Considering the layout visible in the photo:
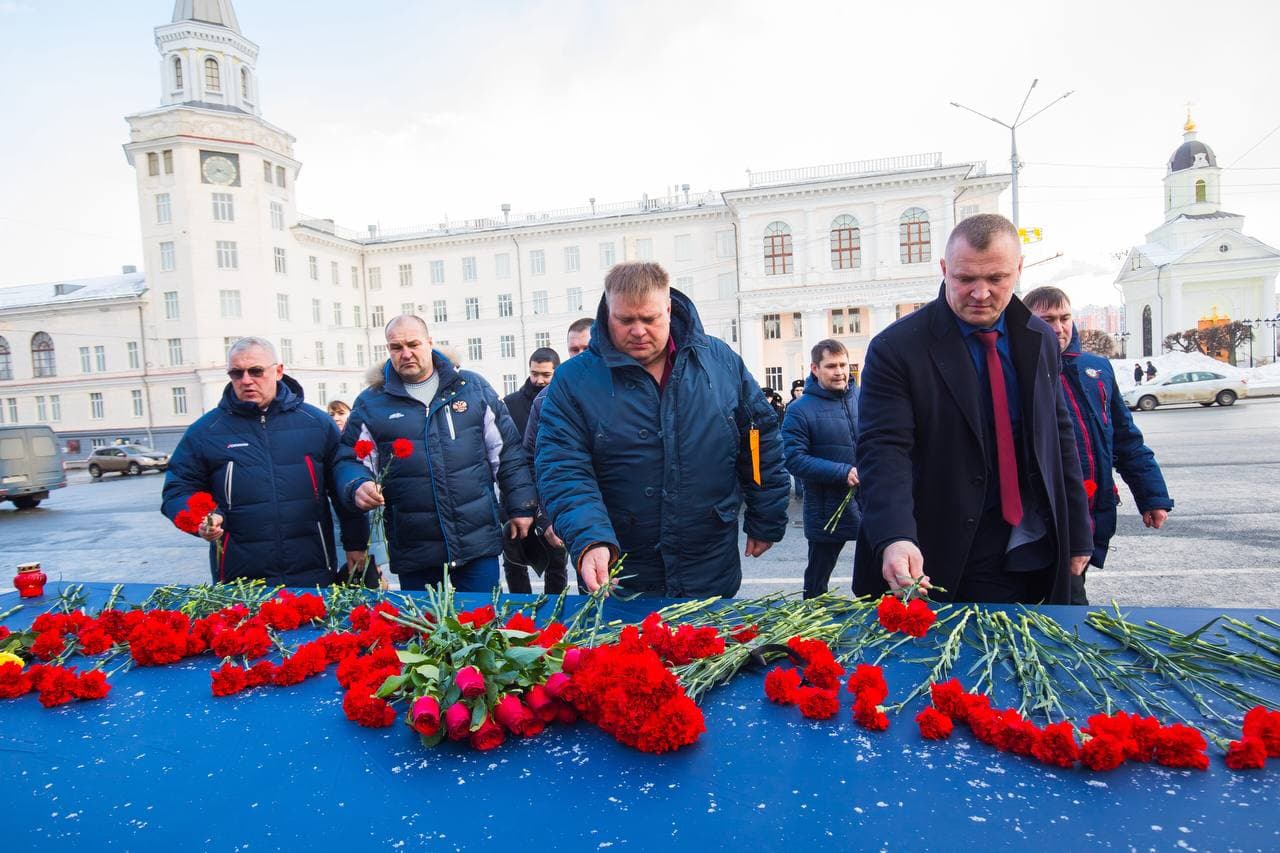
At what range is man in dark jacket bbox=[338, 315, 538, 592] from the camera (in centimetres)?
367

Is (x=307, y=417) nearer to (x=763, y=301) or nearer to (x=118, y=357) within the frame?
(x=763, y=301)

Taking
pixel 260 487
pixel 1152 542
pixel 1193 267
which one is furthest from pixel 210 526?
pixel 1193 267

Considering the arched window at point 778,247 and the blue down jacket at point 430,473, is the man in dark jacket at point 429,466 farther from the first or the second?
the arched window at point 778,247

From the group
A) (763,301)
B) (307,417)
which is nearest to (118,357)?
(763,301)

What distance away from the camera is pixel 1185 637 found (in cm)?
158

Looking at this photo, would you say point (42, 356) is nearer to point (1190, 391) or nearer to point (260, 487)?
point (260, 487)

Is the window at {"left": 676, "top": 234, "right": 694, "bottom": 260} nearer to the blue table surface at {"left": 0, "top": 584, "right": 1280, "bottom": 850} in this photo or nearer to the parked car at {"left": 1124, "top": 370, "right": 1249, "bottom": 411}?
the parked car at {"left": 1124, "top": 370, "right": 1249, "bottom": 411}

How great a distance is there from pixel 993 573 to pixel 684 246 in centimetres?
4455

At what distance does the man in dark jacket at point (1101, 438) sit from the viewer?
354 cm

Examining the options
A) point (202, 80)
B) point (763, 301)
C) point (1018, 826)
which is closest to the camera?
point (1018, 826)

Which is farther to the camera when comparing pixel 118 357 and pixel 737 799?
pixel 118 357

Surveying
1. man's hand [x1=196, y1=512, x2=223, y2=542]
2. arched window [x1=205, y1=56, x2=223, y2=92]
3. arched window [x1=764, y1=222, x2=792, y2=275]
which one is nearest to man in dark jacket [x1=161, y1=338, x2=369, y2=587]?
man's hand [x1=196, y1=512, x2=223, y2=542]

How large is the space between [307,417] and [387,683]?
266 cm

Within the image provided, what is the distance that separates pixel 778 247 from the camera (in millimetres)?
43438
